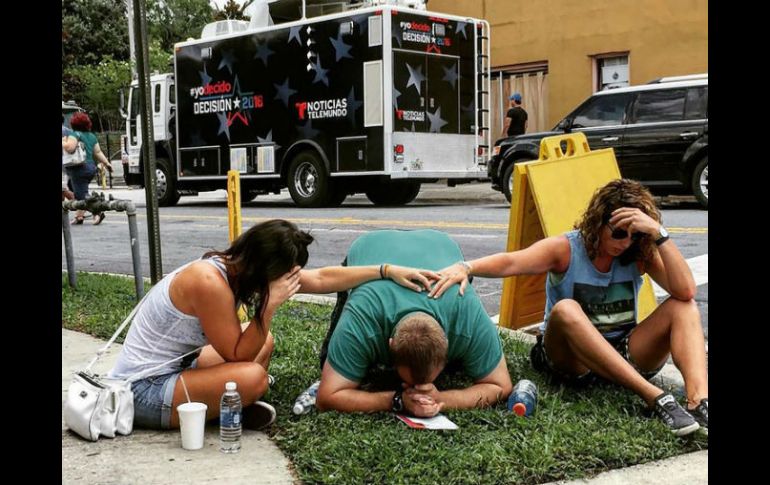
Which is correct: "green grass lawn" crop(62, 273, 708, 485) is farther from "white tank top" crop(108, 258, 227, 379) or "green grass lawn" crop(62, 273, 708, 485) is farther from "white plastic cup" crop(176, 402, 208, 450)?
"white tank top" crop(108, 258, 227, 379)

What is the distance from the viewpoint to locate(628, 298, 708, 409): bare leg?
4359 millimetres

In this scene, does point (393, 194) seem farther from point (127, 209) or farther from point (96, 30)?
point (96, 30)

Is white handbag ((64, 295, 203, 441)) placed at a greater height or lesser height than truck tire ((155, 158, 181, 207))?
lesser

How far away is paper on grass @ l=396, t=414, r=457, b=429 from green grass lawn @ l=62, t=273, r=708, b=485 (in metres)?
0.03

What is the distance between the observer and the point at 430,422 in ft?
13.6

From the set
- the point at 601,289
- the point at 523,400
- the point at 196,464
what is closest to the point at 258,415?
the point at 196,464

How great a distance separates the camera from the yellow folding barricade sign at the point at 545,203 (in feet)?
18.6

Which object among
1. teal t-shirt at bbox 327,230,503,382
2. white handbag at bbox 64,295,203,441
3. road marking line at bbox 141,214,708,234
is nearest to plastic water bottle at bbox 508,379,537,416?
teal t-shirt at bbox 327,230,503,382

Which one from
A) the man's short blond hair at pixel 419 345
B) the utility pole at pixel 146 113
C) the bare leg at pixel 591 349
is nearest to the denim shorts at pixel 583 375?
the bare leg at pixel 591 349

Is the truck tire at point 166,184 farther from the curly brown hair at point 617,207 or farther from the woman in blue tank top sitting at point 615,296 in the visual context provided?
the curly brown hair at point 617,207

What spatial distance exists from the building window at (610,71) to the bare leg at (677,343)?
54.5 ft

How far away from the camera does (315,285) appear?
4.48 metres
